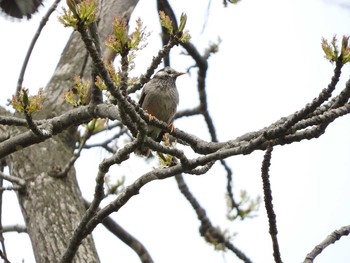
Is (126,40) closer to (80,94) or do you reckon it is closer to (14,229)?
(80,94)

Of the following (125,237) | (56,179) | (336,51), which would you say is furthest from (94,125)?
(336,51)

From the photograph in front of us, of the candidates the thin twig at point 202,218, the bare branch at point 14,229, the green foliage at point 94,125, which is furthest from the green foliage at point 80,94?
the thin twig at point 202,218

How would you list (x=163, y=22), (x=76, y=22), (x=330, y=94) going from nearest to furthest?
1. (x=76, y=22)
2. (x=330, y=94)
3. (x=163, y=22)

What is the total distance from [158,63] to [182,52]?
2.72 m

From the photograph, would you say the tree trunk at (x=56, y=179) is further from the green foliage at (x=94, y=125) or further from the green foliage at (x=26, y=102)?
the green foliage at (x=26, y=102)

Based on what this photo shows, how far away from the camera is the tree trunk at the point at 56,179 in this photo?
451 cm

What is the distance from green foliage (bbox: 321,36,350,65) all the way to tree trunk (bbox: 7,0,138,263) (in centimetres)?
230

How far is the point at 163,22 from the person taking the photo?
3.32 meters

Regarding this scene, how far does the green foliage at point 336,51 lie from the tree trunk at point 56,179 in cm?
230

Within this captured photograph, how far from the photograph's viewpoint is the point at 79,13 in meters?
2.75

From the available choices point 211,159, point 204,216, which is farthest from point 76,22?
point 204,216

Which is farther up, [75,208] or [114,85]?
[75,208]

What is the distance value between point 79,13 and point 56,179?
2355 millimetres

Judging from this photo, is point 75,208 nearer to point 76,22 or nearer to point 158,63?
point 158,63
